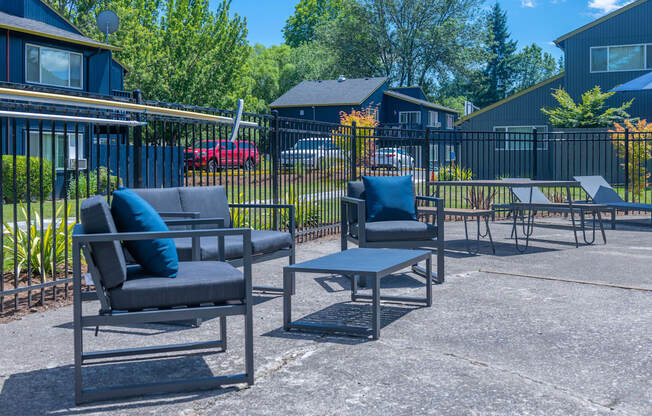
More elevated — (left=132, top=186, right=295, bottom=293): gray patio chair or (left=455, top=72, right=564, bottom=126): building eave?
(left=455, top=72, right=564, bottom=126): building eave

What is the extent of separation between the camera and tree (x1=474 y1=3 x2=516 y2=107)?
71.6 m

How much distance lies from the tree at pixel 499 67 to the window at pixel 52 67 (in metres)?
55.0

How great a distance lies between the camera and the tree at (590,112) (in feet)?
77.2

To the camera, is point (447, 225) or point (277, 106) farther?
point (277, 106)

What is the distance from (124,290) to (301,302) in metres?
2.27

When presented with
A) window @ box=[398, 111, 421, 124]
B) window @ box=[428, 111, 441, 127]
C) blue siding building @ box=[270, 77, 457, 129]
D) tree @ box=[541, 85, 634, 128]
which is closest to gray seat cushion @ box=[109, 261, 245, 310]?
tree @ box=[541, 85, 634, 128]

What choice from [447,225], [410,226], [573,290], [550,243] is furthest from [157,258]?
[447,225]

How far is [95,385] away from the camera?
132 inches

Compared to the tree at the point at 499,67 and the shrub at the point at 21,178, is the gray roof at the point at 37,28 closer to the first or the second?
the shrub at the point at 21,178

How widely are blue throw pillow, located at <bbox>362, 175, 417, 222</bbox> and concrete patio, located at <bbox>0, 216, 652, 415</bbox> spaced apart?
3.06ft

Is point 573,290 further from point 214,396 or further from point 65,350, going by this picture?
point 65,350

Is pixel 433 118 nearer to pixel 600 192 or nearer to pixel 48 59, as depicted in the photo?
pixel 48 59

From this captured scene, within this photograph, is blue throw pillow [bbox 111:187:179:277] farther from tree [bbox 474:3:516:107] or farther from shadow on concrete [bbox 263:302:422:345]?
tree [bbox 474:3:516:107]

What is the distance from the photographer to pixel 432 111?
174 ft
